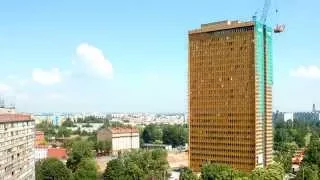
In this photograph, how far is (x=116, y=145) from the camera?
122m

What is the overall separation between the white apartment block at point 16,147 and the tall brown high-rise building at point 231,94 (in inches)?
1383

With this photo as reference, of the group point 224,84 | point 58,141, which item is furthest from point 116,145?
point 224,84

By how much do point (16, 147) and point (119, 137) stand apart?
80.1 m

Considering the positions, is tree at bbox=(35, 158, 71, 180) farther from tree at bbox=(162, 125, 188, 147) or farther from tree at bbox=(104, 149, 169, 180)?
tree at bbox=(162, 125, 188, 147)

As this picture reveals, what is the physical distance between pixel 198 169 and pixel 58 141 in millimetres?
65616

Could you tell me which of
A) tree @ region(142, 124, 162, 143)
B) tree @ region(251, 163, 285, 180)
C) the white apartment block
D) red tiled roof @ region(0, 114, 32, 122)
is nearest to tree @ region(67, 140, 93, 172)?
the white apartment block

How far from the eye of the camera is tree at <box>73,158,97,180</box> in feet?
208

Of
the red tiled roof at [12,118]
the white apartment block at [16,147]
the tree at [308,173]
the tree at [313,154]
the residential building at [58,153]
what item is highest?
the red tiled roof at [12,118]

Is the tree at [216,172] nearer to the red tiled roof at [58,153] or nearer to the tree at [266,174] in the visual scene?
the tree at [266,174]

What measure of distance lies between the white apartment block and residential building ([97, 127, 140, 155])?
7164cm

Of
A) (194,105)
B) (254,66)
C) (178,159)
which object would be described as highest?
(254,66)

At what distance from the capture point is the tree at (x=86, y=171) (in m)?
63.5

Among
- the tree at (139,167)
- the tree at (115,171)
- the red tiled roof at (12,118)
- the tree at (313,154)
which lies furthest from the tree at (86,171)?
the tree at (313,154)

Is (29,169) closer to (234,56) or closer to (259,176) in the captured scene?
(259,176)
